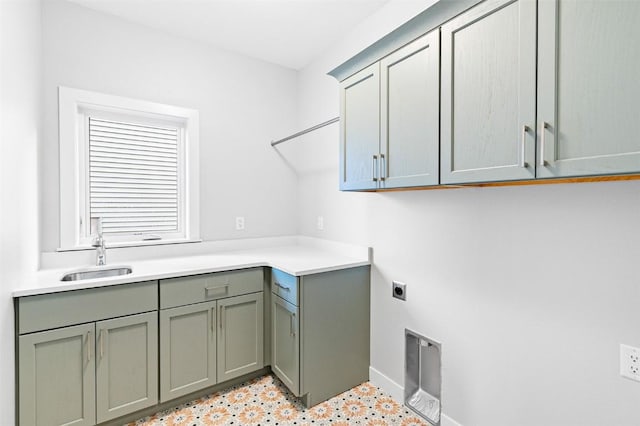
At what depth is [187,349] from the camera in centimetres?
201

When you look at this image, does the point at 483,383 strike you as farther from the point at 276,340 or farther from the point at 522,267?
the point at 276,340

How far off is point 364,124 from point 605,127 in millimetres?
1139

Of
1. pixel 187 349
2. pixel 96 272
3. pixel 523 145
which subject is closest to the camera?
pixel 523 145

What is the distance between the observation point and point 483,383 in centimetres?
162

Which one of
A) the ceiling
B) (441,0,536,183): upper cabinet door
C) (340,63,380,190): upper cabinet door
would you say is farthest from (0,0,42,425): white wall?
(441,0,536,183): upper cabinet door

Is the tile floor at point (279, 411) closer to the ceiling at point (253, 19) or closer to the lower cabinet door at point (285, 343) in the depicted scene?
the lower cabinet door at point (285, 343)

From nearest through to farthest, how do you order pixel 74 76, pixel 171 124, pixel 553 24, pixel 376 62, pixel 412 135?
pixel 553 24, pixel 412 135, pixel 376 62, pixel 74 76, pixel 171 124

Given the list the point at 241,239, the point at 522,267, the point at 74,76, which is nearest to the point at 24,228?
the point at 74,76

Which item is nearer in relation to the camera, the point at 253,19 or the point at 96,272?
the point at 96,272

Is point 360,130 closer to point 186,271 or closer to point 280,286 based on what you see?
point 280,286

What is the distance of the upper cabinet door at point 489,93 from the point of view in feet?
3.62

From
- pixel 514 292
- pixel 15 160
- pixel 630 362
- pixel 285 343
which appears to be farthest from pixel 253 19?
pixel 630 362

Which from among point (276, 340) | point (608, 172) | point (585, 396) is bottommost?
point (276, 340)

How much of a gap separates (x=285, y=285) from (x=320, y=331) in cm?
37
